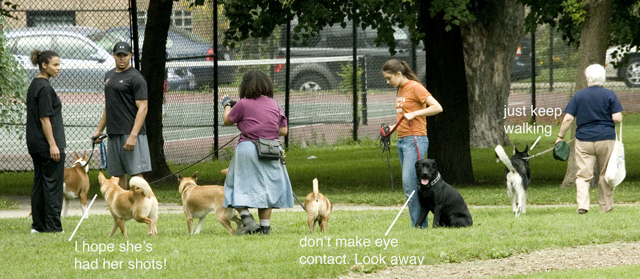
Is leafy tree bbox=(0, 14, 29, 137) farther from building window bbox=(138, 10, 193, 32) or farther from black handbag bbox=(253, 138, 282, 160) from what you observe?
black handbag bbox=(253, 138, 282, 160)

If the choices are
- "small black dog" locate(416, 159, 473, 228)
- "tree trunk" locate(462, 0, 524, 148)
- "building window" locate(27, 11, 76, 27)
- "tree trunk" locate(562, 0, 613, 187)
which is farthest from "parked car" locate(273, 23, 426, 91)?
"small black dog" locate(416, 159, 473, 228)

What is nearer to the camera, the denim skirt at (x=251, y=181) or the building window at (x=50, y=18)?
the denim skirt at (x=251, y=181)

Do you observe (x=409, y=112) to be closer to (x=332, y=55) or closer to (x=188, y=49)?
(x=188, y=49)

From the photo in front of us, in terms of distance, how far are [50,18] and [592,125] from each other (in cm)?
1135

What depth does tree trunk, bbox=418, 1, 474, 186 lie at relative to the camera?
574 inches

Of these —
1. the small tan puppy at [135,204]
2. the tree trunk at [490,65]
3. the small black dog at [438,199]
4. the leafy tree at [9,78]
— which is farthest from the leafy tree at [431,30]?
the small tan puppy at [135,204]

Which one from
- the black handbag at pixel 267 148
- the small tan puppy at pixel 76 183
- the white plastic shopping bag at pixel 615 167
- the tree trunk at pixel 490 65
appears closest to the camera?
the black handbag at pixel 267 148

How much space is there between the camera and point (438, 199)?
30.3ft

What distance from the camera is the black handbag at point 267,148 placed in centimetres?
886

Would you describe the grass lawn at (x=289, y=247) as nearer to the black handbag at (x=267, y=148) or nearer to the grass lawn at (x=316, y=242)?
the grass lawn at (x=316, y=242)

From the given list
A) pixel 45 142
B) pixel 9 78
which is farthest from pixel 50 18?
pixel 45 142

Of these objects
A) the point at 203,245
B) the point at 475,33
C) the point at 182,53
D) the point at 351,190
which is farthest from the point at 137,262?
the point at 475,33

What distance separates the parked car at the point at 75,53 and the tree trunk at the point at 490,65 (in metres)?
6.20

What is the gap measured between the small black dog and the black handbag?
139cm
